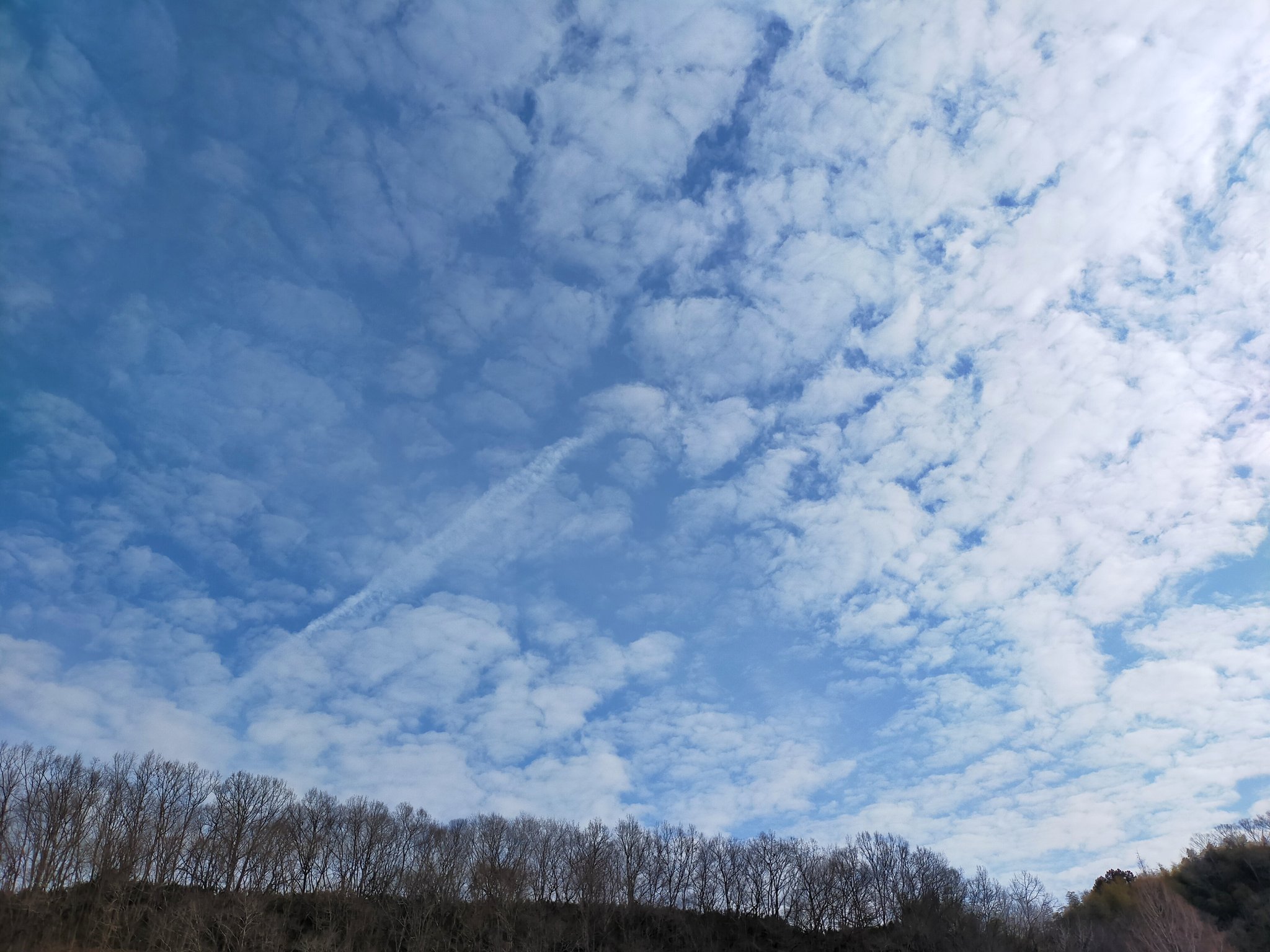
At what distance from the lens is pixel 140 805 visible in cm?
7800

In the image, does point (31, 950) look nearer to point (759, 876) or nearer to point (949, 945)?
point (759, 876)

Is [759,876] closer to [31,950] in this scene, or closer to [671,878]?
[671,878]

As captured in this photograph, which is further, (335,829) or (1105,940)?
(335,829)

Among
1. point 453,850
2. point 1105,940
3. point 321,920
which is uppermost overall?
point 453,850

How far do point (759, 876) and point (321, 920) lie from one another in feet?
151

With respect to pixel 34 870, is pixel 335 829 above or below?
above

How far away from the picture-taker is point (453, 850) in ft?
288

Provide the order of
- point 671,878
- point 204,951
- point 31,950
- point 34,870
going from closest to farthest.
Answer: point 31,950, point 204,951, point 34,870, point 671,878

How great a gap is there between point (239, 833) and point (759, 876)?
180 feet

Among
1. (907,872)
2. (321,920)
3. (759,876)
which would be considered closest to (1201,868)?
(907,872)

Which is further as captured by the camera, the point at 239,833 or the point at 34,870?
the point at 239,833

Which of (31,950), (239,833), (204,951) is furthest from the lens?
(239,833)

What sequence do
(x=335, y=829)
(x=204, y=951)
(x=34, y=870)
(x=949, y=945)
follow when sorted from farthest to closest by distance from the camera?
1. (x=335, y=829)
2. (x=949, y=945)
3. (x=34, y=870)
4. (x=204, y=951)

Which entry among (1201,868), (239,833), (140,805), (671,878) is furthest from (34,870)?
(1201,868)
